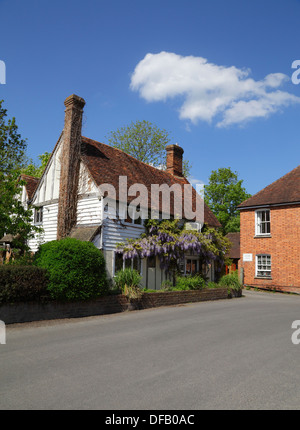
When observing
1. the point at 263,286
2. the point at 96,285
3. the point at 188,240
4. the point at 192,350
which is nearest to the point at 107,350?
the point at 192,350

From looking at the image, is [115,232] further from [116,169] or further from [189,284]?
[189,284]

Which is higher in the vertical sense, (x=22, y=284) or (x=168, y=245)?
(x=168, y=245)

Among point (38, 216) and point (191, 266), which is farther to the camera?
point (191, 266)

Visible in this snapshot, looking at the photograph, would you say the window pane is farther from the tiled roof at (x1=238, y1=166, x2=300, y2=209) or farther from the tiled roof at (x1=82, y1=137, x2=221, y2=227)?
the tiled roof at (x1=238, y1=166, x2=300, y2=209)

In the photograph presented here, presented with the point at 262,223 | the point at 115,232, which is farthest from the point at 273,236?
the point at 115,232

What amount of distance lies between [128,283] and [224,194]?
4235 cm

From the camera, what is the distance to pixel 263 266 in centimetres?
2677

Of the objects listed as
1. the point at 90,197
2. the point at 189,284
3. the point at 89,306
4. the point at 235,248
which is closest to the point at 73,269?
the point at 89,306

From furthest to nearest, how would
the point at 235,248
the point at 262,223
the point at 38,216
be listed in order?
the point at 235,248
the point at 262,223
the point at 38,216

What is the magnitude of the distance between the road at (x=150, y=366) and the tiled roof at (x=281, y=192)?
16.2 m

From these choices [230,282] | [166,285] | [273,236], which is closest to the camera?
[166,285]

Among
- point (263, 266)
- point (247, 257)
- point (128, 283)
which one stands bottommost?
point (128, 283)

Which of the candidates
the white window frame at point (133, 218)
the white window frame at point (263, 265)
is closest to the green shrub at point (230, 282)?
the white window frame at point (263, 265)
